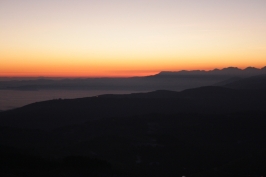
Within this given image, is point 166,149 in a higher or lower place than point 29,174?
lower

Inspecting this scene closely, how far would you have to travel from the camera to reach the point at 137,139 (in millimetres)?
77875

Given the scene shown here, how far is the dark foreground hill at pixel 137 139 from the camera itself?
1922 inches

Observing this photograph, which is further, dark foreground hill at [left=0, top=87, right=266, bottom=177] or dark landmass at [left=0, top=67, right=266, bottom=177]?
dark foreground hill at [left=0, top=87, right=266, bottom=177]

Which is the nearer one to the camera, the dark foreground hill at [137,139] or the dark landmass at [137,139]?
the dark landmass at [137,139]

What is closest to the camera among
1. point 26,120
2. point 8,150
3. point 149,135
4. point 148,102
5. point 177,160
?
point 8,150

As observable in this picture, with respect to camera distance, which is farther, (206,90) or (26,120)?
(206,90)

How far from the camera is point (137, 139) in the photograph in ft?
255

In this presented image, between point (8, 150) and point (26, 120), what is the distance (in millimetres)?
85111

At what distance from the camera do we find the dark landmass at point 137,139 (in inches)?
1913

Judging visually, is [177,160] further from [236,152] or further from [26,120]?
[26,120]

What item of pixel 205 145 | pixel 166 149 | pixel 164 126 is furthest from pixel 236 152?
pixel 164 126

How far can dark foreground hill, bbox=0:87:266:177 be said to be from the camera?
160 feet

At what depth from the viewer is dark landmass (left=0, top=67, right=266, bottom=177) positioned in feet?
159

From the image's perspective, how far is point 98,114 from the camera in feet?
467
